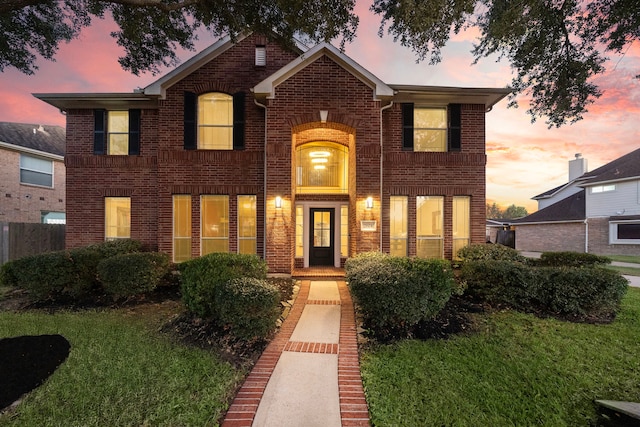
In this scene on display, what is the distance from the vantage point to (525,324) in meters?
5.04

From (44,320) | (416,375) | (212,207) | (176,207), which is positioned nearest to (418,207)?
(416,375)

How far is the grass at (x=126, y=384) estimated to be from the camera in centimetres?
276

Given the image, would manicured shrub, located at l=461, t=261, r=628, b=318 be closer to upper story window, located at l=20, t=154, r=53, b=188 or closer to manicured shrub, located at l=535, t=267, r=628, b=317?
manicured shrub, located at l=535, t=267, r=628, b=317

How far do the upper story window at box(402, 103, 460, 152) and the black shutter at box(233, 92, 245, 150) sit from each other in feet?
18.1

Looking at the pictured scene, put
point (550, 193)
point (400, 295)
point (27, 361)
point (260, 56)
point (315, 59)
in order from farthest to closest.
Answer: point (550, 193), point (260, 56), point (315, 59), point (400, 295), point (27, 361)

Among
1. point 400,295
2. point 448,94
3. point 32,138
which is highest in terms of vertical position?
point 32,138

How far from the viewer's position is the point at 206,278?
4.78m

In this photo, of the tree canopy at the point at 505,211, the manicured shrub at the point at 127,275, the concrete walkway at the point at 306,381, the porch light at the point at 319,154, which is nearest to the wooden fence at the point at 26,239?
the manicured shrub at the point at 127,275

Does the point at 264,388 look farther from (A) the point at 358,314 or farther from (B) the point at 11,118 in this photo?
(B) the point at 11,118

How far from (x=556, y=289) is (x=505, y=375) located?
315 cm

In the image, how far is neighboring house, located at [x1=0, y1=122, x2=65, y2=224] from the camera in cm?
1324

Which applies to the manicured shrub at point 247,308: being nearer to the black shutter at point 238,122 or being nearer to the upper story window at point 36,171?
the black shutter at point 238,122

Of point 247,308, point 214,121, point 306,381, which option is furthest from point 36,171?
point 306,381

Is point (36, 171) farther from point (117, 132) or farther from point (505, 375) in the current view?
point (505, 375)
